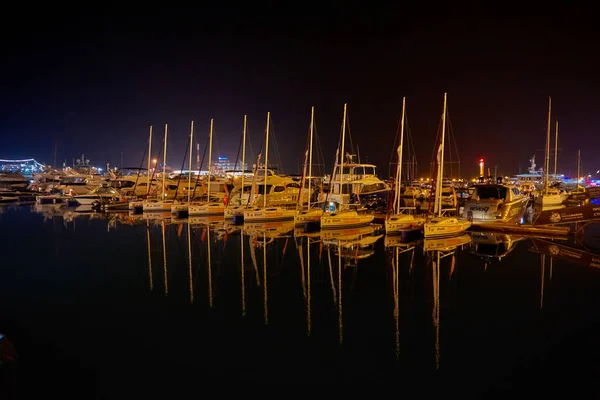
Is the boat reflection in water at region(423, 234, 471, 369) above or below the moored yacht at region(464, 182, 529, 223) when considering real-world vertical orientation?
below

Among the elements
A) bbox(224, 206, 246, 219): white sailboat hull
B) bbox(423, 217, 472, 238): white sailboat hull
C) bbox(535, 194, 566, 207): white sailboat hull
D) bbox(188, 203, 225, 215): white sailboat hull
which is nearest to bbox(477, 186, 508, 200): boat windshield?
bbox(423, 217, 472, 238): white sailboat hull

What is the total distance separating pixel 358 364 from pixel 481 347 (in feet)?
10.4

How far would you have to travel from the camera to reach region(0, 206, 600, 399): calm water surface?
8922 mm

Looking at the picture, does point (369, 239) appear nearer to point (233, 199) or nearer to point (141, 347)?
point (141, 347)

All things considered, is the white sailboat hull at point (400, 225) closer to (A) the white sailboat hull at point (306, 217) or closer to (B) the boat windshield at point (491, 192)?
(A) the white sailboat hull at point (306, 217)

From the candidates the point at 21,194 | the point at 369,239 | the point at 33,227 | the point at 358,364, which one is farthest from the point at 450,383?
the point at 21,194

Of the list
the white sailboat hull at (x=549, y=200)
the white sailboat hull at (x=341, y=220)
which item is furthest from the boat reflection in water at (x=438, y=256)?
the white sailboat hull at (x=549, y=200)

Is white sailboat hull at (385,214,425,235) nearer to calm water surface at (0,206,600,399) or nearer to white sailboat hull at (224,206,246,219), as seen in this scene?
calm water surface at (0,206,600,399)

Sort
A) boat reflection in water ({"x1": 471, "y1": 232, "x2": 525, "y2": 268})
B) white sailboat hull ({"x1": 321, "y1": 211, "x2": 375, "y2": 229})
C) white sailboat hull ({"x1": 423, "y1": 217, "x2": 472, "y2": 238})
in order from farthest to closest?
white sailboat hull ({"x1": 321, "y1": 211, "x2": 375, "y2": 229}) < white sailboat hull ({"x1": 423, "y1": 217, "x2": 472, "y2": 238}) < boat reflection in water ({"x1": 471, "y1": 232, "x2": 525, "y2": 268})

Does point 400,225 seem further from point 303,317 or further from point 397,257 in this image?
point 303,317

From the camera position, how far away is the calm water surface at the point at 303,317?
29.3ft

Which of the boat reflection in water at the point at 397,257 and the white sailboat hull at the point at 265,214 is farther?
the white sailboat hull at the point at 265,214

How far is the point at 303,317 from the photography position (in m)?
12.5

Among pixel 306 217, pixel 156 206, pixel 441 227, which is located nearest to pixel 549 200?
pixel 441 227
